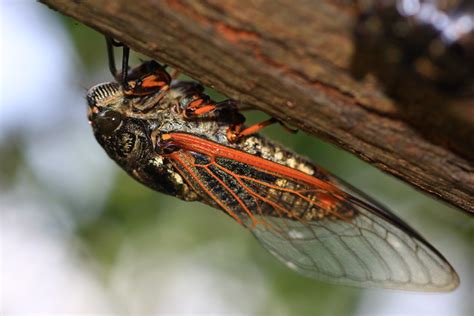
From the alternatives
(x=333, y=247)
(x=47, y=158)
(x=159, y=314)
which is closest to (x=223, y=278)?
(x=159, y=314)

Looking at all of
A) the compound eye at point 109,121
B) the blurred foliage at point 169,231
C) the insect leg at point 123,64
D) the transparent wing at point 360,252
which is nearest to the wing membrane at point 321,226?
the transparent wing at point 360,252

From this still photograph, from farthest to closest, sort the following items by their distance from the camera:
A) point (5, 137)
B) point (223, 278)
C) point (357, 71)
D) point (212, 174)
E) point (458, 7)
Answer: point (223, 278) → point (5, 137) → point (212, 174) → point (357, 71) → point (458, 7)

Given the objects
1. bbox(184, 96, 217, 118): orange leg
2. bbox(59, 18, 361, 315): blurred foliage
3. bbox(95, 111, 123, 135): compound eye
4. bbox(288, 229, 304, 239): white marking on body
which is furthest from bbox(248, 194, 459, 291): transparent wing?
bbox(59, 18, 361, 315): blurred foliage

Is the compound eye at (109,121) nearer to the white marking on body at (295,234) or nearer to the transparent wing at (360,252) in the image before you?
the transparent wing at (360,252)

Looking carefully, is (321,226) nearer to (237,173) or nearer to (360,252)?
(360,252)

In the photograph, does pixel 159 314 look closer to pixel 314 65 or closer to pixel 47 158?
pixel 47 158

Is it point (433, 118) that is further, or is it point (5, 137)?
point (5, 137)

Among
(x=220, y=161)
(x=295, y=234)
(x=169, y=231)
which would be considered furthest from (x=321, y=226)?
(x=169, y=231)

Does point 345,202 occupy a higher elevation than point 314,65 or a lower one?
higher
